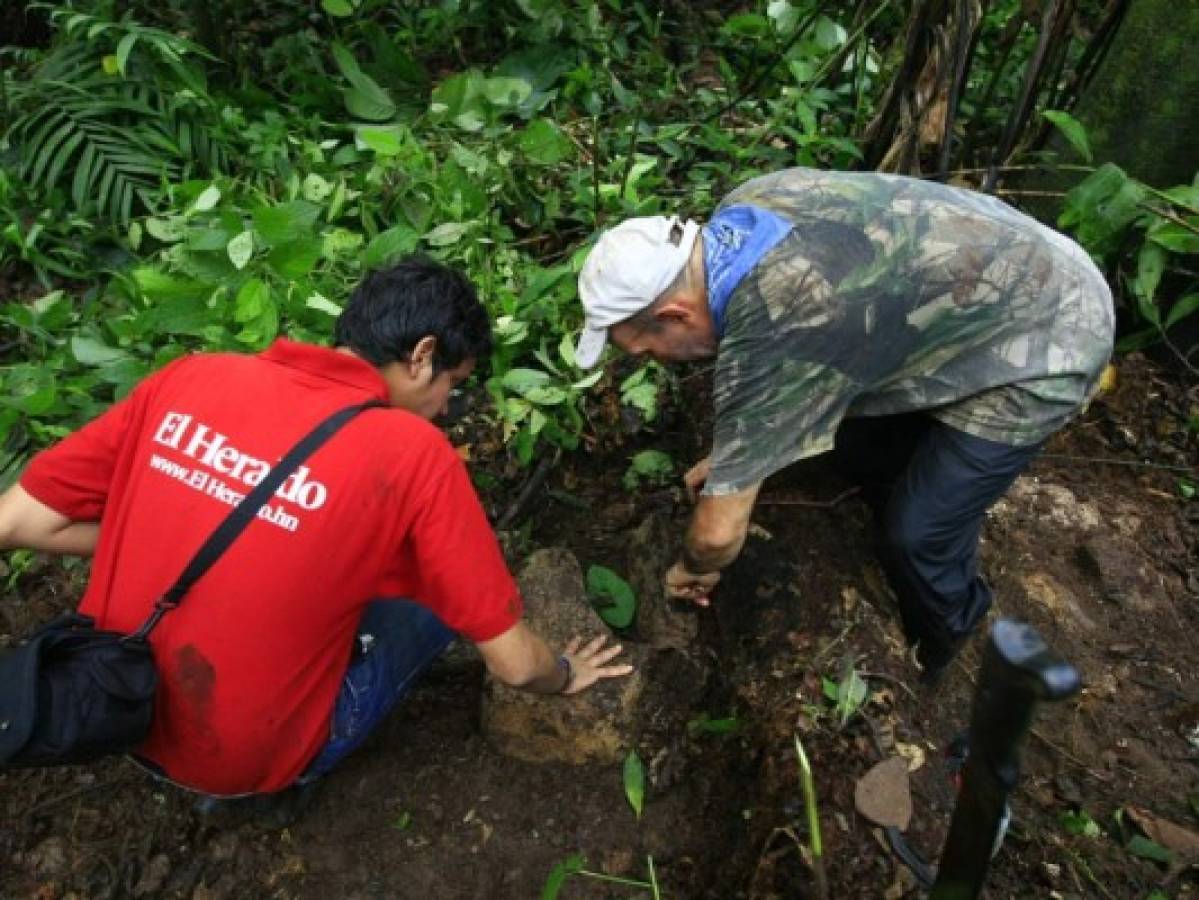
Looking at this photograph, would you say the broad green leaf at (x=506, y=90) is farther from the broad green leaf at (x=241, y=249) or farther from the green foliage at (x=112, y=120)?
the broad green leaf at (x=241, y=249)

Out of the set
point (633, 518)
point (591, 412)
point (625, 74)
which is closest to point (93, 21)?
point (625, 74)

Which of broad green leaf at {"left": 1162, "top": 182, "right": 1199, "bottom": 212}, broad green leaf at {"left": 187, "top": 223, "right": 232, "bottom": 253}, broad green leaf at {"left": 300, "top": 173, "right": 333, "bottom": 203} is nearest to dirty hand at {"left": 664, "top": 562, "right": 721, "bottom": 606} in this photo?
broad green leaf at {"left": 187, "top": 223, "right": 232, "bottom": 253}

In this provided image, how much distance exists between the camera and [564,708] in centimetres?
256

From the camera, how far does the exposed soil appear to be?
91.4 inches

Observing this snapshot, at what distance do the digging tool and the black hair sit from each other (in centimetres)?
149

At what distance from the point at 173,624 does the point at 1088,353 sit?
2.34 m

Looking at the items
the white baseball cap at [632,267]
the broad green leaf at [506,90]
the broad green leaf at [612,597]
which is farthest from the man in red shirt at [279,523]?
the broad green leaf at [506,90]

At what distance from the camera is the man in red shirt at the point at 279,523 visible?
1.87 m

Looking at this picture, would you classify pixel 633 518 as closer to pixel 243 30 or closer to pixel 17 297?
pixel 17 297

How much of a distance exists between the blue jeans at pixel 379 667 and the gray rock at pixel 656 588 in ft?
2.13

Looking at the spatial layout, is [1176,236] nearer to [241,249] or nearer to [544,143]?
[544,143]

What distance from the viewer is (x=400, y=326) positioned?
2.11 meters

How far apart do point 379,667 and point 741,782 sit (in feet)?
3.48

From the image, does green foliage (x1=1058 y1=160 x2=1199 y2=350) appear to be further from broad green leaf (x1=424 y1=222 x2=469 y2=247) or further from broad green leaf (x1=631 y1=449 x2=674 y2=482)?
broad green leaf (x1=424 y1=222 x2=469 y2=247)
